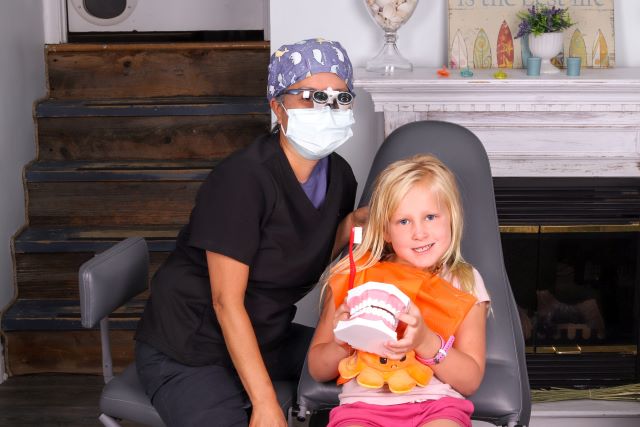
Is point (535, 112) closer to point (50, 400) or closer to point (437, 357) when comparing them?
point (437, 357)

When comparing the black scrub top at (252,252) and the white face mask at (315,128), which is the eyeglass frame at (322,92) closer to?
the white face mask at (315,128)

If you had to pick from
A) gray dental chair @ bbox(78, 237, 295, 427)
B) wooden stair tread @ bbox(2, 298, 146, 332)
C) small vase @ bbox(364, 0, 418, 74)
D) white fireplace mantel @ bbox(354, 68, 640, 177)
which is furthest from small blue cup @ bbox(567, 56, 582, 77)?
wooden stair tread @ bbox(2, 298, 146, 332)

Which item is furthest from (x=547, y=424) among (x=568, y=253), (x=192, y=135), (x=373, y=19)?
(x=192, y=135)

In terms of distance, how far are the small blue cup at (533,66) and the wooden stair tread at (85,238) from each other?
1.29 meters

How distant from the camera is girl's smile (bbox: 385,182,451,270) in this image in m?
1.78

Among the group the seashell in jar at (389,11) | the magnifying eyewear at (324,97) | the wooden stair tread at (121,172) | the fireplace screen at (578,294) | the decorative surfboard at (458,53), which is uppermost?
the seashell in jar at (389,11)

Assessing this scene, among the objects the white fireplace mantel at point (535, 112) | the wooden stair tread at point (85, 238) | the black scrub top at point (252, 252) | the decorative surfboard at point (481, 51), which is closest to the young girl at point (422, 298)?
the black scrub top at point (252, 252)

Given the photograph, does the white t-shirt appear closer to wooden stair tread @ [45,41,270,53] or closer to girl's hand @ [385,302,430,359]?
girl's hand @ [385,302,430,359]

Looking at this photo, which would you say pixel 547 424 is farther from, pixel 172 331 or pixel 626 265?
pixel 172 331

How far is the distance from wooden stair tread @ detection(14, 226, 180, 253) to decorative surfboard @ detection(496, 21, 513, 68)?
3.94 ft

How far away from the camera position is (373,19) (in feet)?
8.11

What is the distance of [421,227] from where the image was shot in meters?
1.78

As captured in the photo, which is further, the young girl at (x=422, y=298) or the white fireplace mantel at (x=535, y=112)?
the white fireplace mantel at (x=535, y=112)

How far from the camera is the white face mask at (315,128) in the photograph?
1.84 m
